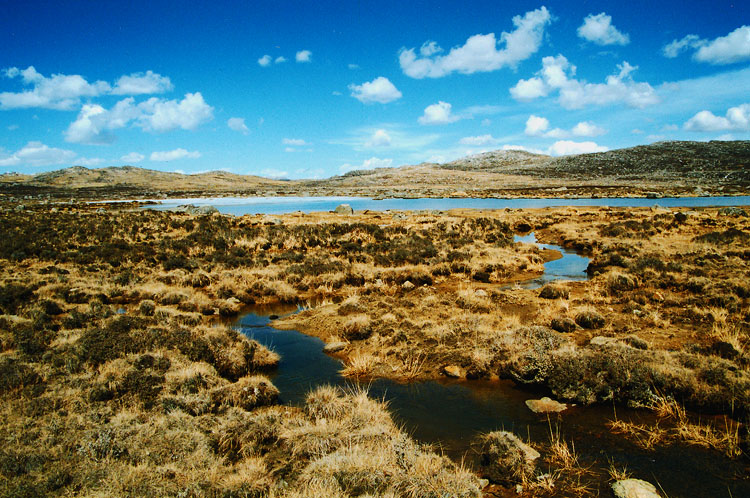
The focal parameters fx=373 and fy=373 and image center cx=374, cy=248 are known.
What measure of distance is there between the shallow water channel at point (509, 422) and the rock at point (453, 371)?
24 cm

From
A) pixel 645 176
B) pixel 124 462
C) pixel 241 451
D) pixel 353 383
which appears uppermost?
pixel 645 176

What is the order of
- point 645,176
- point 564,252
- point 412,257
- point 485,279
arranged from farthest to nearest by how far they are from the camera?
point 645,176 < point 564,252 < point 412,257 < point 485,279

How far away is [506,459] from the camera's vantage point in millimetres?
5988

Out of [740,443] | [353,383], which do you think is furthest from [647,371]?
[353,383]

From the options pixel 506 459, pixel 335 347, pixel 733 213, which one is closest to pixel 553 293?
pixel 335 347

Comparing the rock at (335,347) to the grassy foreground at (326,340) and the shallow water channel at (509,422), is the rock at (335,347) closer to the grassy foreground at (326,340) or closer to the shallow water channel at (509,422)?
the shallow water channel at (509,422)

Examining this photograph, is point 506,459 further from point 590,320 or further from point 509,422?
point 590,320

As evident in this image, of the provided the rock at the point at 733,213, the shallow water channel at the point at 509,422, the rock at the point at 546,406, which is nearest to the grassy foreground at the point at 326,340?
the rock at the point at 546,406

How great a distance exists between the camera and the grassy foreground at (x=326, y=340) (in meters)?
5.54

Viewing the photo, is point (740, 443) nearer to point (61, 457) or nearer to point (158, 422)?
point (158, 422)

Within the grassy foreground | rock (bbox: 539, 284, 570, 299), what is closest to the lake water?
the grassy foreground

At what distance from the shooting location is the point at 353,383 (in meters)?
9.47

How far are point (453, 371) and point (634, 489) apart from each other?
4.70 meters

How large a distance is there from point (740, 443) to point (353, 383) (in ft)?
24.4
